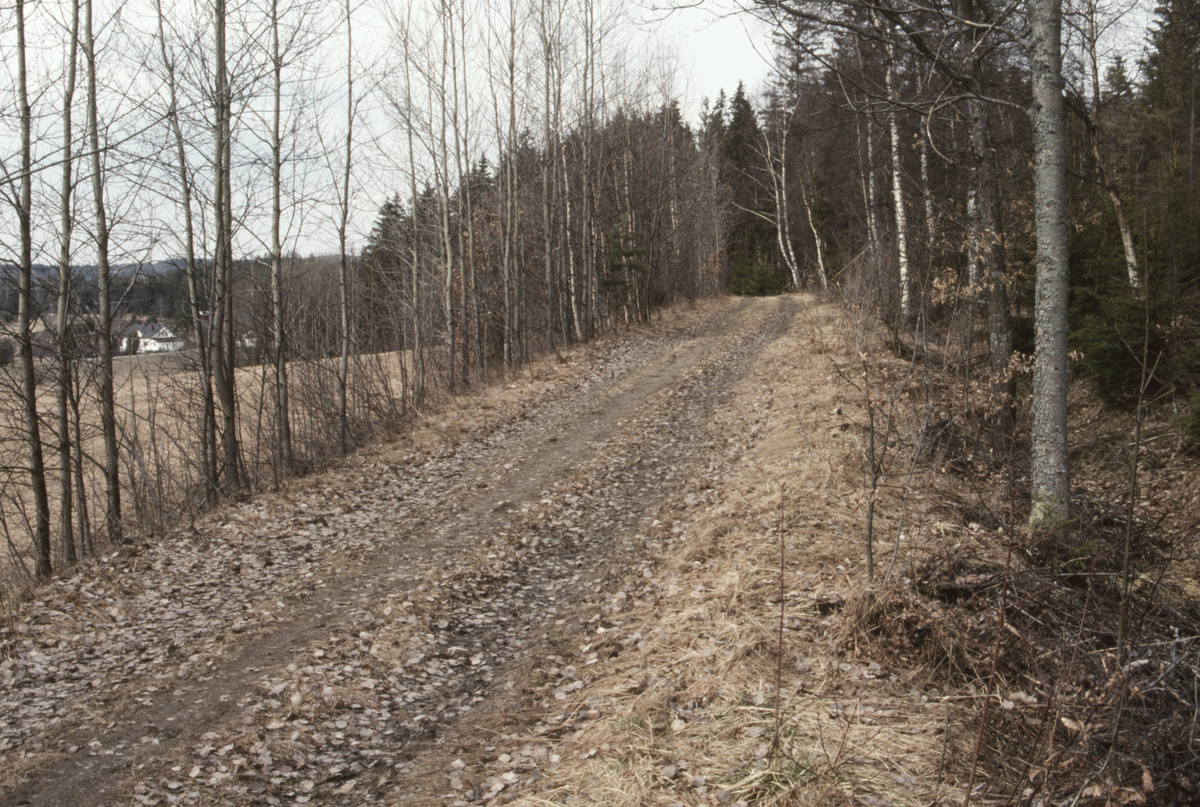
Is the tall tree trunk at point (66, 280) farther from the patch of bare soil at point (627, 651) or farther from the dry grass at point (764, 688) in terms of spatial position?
the dry grass at point (764, 688)

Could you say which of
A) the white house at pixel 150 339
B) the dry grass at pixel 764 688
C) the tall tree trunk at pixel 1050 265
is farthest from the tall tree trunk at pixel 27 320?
the tall tree trunk at pixel 1050 265

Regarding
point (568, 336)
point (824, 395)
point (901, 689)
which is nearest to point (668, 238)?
point (568, 336)

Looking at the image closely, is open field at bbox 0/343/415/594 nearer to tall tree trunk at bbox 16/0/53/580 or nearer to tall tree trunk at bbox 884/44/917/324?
tall tree trunk at bbox 16/0/53/580

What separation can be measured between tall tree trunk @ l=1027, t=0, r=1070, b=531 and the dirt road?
330 centimetres

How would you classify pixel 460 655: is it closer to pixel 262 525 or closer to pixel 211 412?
pixel 262 525

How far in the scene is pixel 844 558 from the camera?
5926mm

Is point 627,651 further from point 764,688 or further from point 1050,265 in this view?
point 1050,265

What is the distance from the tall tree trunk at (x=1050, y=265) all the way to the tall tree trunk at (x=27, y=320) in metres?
9.61

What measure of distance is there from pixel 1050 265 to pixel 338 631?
595 cm

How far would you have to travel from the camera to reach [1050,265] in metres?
5.23

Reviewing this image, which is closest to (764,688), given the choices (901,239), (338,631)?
(338,631)

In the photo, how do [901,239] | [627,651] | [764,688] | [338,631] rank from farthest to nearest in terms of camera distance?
[901,239] < [338,631] < [627,651] < [764,688]

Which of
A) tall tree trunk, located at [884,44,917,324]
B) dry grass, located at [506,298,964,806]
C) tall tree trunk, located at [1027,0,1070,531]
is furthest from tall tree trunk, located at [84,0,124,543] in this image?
tall tree trunk, located at [884,44,917,324]

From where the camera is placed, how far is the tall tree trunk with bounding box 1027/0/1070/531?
5.14m
